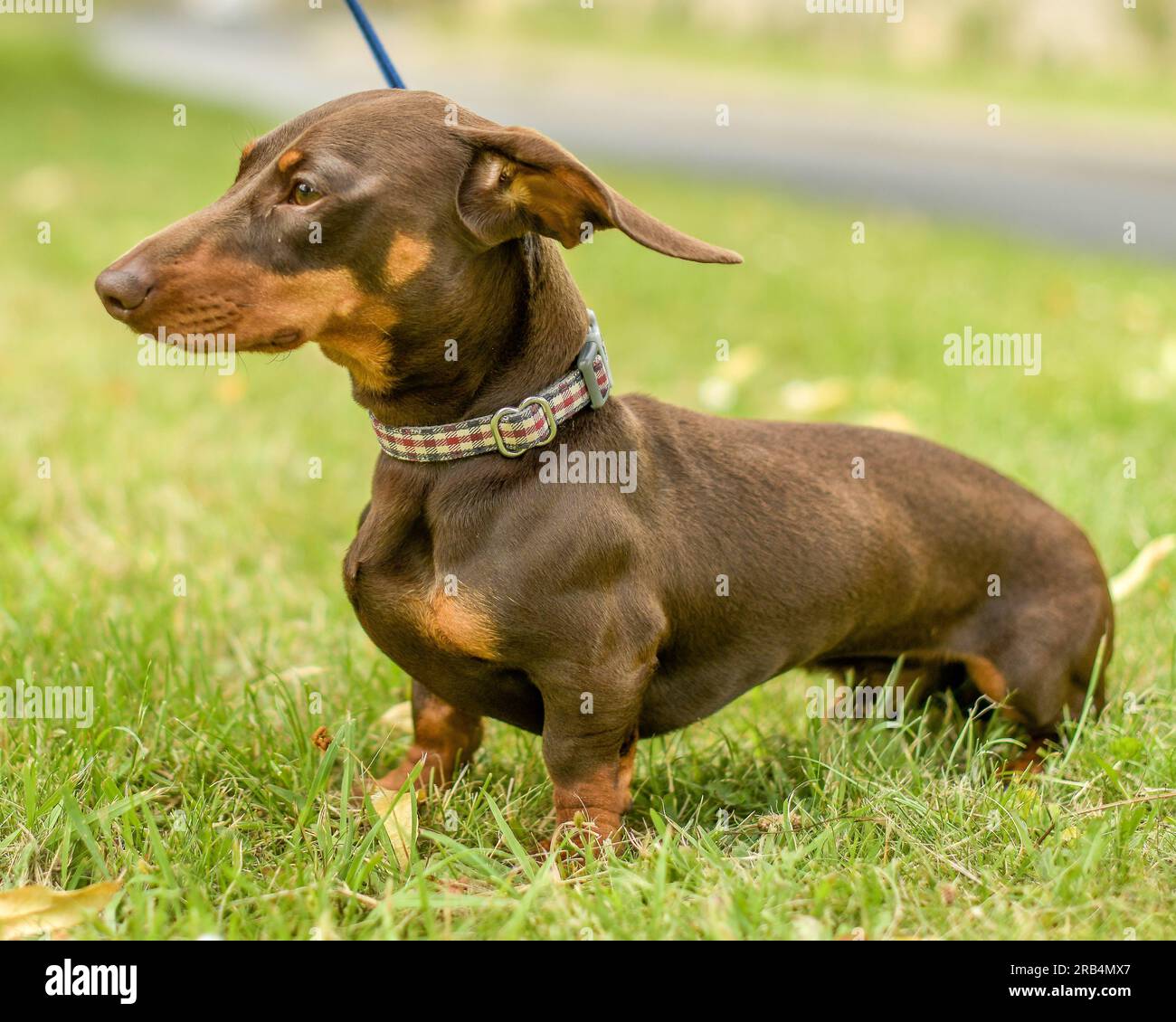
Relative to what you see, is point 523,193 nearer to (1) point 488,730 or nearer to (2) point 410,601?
(2) point 410,601

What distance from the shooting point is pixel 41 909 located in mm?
2146

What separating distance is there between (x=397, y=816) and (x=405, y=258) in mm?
1063

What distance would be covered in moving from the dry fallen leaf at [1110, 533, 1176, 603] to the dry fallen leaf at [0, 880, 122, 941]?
2695mm

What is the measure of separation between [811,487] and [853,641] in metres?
0.35

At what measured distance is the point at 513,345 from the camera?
2359 mm

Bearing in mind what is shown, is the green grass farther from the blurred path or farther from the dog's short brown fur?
the blurred path

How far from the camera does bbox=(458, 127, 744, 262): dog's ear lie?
2.17 m

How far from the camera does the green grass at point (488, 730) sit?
7.39 ft

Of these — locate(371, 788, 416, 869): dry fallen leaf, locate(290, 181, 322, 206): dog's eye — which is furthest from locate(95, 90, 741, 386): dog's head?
locate(371, 788, 416, 869): dry fallen leaf

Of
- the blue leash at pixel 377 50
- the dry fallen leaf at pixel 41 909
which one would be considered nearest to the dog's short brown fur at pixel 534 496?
the blue leash at pixel 377 50

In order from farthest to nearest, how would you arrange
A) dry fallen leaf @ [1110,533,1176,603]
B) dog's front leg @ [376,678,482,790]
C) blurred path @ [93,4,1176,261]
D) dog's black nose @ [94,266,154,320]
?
blurred path @ [93,4,1176,261] → dry fallen leaf @ [1110,533,1176,603] → dog's front leg @ [376,678,482,790] → dog's black nose @ [94,266,154,320]

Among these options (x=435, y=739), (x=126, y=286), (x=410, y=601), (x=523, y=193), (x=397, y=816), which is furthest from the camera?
(x=435, y=739)

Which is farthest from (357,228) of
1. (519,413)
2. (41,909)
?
(41,909)

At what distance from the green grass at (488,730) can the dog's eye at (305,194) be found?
40.1 inches
